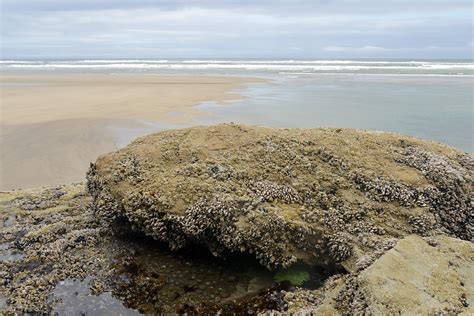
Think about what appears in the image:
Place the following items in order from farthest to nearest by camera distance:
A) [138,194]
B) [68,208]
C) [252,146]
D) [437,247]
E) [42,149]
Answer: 1. [42,149]
2. [68,208]
3. [252,146]
4. [138,194]
5. [437,247]

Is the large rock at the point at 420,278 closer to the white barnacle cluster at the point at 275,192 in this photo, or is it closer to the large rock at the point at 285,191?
the large rock at the point at 285,191

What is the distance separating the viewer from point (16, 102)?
941 inches

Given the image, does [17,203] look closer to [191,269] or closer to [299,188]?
[191,269]

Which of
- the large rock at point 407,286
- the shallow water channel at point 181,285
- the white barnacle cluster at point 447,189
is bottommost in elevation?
the shallow water channel at point 181,285

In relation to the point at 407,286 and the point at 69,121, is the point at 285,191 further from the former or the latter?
the point at 69,121

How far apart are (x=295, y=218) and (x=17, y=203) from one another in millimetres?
5090

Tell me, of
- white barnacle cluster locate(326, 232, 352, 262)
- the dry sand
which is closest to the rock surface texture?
white barnacle cluster locate(326, 232, 352, 262)

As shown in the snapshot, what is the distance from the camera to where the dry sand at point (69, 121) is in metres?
12.1

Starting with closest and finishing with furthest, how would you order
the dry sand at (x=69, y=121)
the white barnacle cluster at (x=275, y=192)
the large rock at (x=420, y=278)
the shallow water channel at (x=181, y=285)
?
the large rock at (x=420, y=278) → the shallow water channel at (x=181, y=285) → the white barnacle cluster at (x=275, y=192) → the dry sand at (x=69, y=121)

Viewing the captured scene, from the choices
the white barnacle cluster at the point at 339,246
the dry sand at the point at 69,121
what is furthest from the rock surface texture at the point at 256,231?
the dry sand at the point at 69,121

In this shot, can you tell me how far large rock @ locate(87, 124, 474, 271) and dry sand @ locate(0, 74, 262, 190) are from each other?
5939mm

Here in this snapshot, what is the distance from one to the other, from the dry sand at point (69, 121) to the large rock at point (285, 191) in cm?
594

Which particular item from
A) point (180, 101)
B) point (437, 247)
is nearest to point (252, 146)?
point (437, 247)

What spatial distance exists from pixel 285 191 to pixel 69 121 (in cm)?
1452
